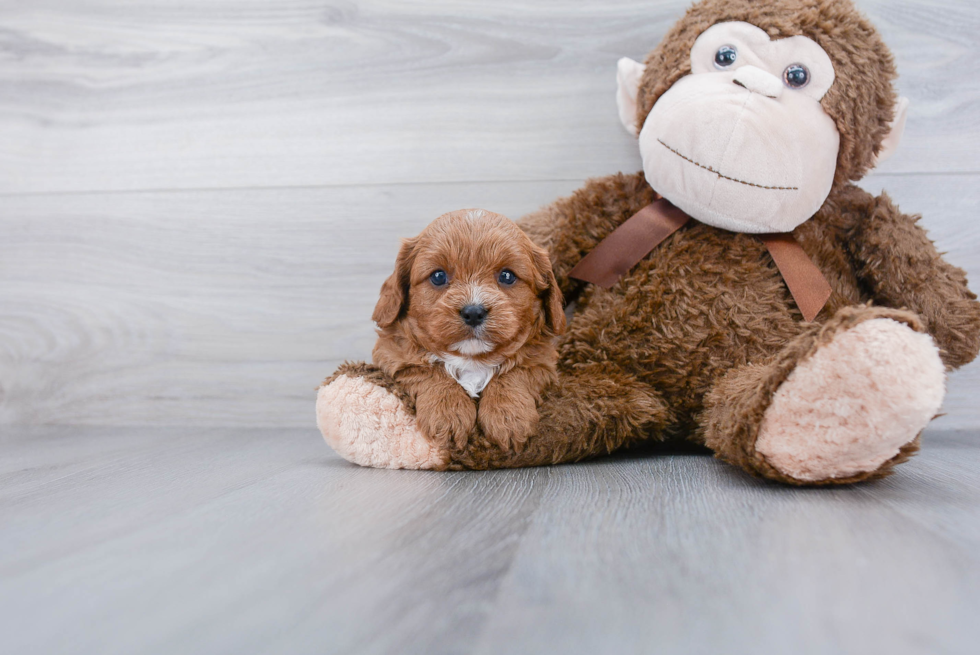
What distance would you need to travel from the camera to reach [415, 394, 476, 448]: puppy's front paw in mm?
889

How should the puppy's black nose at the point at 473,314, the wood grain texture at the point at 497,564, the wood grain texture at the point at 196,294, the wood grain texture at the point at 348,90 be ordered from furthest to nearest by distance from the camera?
the wood grain texture at the point at 196,294 < the wood grain texture at the point at 348,90 < the puppy's black nose at the point at 473,314 < the wood grain texture at the point at 497,564

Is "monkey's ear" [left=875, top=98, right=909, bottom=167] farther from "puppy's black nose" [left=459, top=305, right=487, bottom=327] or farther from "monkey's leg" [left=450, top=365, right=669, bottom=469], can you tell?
"puppy's black nose" [left=459, top=305, right=487, bottom=327]

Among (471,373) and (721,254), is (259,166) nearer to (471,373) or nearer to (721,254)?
(471,373)

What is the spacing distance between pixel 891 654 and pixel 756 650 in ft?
0.28

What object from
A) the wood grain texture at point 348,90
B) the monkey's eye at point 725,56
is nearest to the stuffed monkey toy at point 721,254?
the monkey's eye at point 725,56

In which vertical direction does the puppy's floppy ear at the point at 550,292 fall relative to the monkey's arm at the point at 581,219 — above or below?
below

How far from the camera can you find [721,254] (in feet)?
3.29

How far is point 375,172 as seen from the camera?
1342mm

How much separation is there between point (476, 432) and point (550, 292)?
9.1 inches

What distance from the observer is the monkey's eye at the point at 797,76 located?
95cm

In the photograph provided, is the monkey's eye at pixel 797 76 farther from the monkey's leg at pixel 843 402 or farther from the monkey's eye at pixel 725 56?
the monkey's leg at pixel 843 402

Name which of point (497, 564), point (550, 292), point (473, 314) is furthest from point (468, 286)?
point (497, 564)

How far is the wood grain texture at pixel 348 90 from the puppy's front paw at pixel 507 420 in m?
0.57

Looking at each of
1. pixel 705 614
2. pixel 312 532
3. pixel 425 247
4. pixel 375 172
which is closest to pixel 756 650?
pixel 705 614
